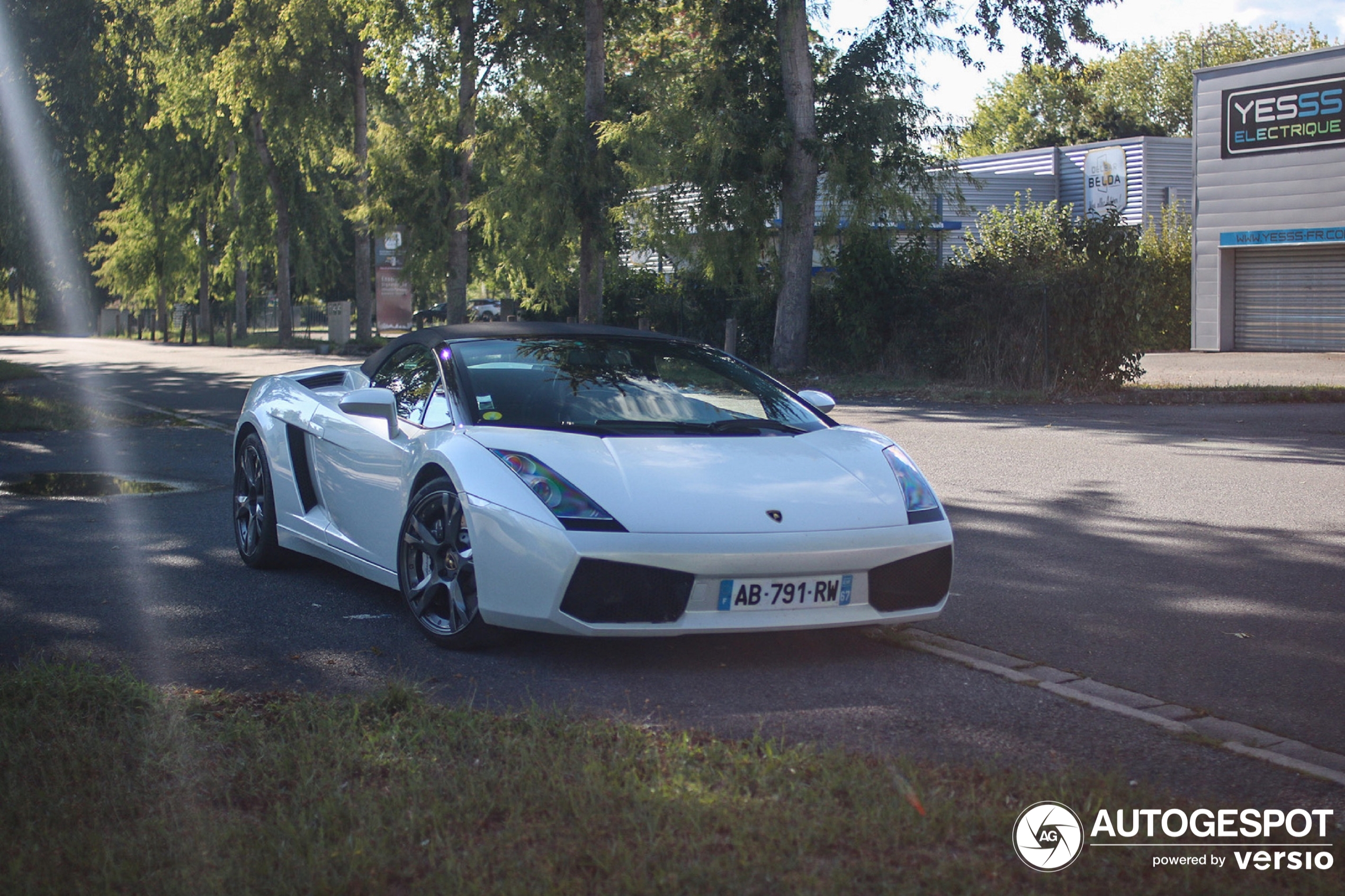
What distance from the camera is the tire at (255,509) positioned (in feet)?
22.2

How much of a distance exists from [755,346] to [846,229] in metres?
3.30

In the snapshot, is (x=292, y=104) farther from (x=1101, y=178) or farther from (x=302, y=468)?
(x=302, y=468)

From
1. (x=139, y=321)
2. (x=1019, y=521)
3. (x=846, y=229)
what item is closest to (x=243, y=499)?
(x=1019, y=521)

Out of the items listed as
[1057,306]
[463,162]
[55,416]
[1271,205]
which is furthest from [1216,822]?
[463,162]

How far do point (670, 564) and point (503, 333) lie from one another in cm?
199

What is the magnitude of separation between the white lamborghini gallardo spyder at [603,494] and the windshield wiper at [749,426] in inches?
0.5

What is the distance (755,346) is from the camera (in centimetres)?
2495

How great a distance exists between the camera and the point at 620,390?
5.79 metres

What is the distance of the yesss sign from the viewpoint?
1176 inches

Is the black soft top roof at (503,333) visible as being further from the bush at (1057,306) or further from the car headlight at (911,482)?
the bush at (1057,306)

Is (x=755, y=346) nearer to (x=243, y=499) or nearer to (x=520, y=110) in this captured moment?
(x=520, y=110)

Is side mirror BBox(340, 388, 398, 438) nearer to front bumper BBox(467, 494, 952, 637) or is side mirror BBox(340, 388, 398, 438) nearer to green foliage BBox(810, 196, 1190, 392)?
front bumper BBox(467, 494, 952, 637)

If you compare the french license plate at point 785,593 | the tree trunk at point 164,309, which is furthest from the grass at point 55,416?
the tree trunk at point 164,309

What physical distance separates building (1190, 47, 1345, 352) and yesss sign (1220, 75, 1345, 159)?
0.02m
